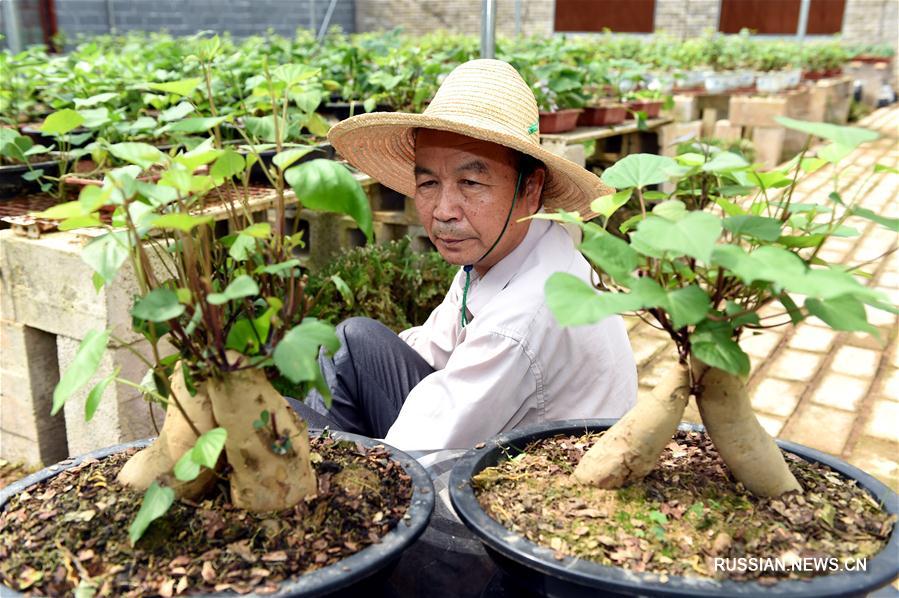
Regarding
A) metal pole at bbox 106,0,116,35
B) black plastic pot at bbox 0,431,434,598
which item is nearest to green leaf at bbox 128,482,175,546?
black plastic pot at bbox 0,431,434,598

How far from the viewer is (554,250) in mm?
1836

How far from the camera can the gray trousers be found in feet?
6.85

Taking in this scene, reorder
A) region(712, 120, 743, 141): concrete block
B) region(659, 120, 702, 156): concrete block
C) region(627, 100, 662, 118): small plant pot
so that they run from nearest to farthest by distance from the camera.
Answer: region(627, 100, 662, 118): small plant pot < region(659, 120, 702, 156): concrete block < region(712, 120, 743, 141): concrete block

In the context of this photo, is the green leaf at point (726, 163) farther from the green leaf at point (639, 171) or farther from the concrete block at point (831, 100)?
the concrete block at point (831, 100)

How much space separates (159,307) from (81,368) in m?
0.11

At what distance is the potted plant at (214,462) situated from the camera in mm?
873

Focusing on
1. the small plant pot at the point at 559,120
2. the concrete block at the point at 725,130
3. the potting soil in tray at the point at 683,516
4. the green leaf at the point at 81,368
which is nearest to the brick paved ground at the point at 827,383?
the small plant pot at the point at 559,120

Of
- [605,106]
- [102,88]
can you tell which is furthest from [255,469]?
[605,106]

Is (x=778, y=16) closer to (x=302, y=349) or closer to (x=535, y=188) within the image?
(x=535, y=188)

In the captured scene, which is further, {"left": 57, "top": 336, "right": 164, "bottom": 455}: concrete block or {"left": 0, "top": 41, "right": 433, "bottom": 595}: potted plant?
{"left": 57, "top": 336, "right": 164, "bottom": 455}: concrete block

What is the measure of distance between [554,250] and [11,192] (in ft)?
6.40

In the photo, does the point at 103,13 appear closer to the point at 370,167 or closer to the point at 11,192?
the point at 11,192

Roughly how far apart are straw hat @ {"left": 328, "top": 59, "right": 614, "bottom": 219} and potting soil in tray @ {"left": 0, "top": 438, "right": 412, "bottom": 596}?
75 centimetres

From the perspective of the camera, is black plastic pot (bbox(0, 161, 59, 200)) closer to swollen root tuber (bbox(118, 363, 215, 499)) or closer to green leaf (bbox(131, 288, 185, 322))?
swollen root tuber (bbox(118, 363, 215, 499))
